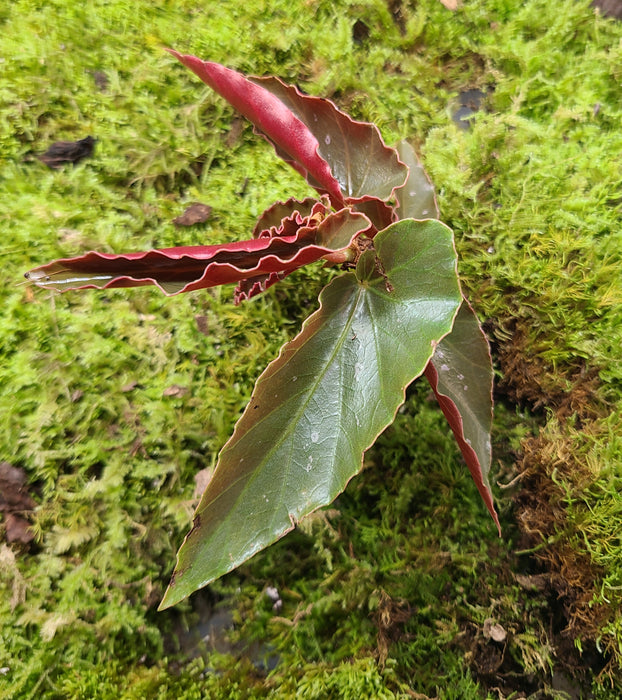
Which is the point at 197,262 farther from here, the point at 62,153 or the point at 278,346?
the point at 62,153

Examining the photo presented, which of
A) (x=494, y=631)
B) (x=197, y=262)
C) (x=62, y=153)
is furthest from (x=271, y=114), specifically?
(x=494, y=631)

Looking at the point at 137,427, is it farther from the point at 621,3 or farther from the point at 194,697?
the point at 621,3

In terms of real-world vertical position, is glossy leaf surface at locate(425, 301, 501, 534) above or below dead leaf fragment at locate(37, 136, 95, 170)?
above

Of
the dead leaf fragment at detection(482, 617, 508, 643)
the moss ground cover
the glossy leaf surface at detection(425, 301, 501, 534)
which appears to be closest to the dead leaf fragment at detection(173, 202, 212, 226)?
the moss ground cover

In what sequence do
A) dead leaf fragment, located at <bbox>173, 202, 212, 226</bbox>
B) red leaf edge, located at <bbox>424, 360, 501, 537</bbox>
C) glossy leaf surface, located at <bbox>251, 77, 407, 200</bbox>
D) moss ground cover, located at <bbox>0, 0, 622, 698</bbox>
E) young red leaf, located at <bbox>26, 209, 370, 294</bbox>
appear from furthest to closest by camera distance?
dead leaf fragment, located at <bbox>173, 202, 212, 226</bbox> → moss ground cover, located at <bbox>0, 0, 622, 698</bbox> → glossy leaf surface, located at <bbox>251, 77, 407, 200</bbox> → red leaf edge, located at <bbox>424, 360, 501, 537</bbox> → young red leaf, located at <bbox>26, 209, 370, 294</bbox>

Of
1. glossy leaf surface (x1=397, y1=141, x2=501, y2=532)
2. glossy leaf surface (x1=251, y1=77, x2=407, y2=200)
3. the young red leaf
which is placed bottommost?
glossy leaf surface (x1=397, y1=141, x2=501, y2=532)

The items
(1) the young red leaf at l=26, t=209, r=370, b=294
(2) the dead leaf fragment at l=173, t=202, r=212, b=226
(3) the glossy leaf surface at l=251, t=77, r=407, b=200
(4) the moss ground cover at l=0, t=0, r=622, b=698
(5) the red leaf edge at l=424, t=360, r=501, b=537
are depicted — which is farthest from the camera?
(2) the dead leaf fragment at l=173, t=202, r=212, b=226

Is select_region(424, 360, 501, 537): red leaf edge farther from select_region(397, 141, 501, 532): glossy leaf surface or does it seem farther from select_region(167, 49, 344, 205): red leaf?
select_region(167, 49, 344, 205): red leaf
